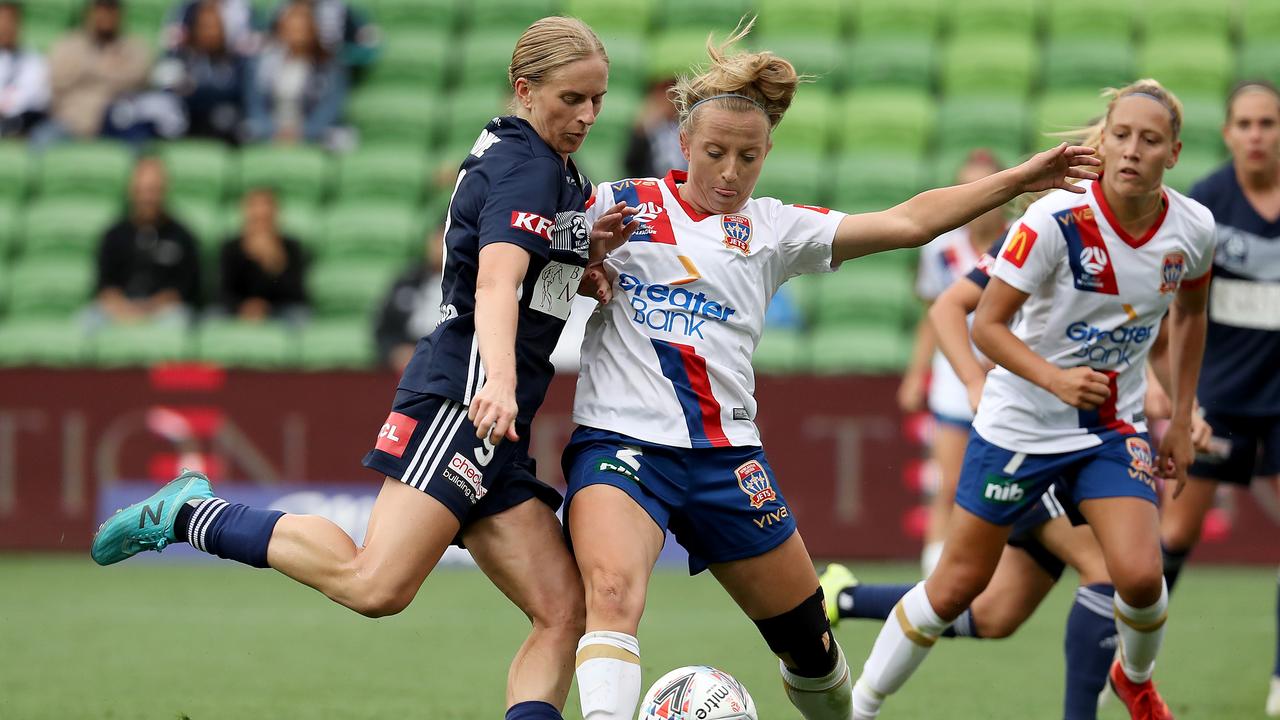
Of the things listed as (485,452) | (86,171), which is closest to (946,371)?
(485,452)

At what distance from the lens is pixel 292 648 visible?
24.2 feet

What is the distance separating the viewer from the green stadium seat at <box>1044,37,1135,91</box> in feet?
42.8

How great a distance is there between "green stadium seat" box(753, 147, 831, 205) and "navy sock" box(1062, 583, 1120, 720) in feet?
23.3

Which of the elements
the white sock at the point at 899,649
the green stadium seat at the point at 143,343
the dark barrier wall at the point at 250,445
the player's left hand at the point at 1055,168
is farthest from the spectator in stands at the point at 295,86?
the player's left hand at the point at 1055,168

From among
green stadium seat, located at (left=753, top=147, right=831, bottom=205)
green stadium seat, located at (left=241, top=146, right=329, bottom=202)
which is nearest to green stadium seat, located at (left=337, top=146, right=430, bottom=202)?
green stadium seat, located at (left=241, top=146, right=329, bottom=202)

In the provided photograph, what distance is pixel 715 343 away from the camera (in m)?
4.57

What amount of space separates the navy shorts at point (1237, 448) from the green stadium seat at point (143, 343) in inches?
280

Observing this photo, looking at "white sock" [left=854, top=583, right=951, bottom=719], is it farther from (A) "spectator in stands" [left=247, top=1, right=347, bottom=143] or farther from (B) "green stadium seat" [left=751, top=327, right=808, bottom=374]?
(A) "spectator in stands" [left=247, top=1, right=347, bottom=143]

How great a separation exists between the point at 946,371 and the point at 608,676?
14.4 feet

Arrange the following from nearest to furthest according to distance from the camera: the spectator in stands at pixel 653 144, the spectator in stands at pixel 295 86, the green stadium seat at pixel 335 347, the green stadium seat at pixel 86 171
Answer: the green stadium seat at pixel 335 347
the spectator in stands at pixel 653 144
the spectator in stands at pixel 295 86
the green stadium seat at pixel 86 171

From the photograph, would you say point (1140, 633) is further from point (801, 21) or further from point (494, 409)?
point (801, 21)

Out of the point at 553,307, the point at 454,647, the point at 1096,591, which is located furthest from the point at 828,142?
the point at 553,307

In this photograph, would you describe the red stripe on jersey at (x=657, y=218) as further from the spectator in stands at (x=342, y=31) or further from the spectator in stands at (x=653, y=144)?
the spectator in stands at (x=342, y=31)

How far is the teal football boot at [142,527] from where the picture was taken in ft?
15.0
